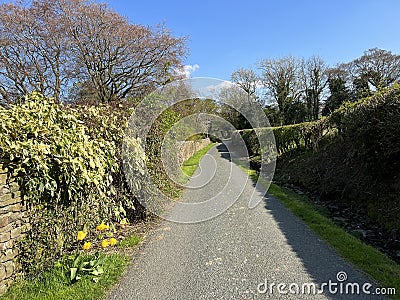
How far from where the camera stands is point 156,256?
3996 mm

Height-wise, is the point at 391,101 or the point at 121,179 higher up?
the point at 391,101

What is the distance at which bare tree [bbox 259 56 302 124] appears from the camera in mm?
34750

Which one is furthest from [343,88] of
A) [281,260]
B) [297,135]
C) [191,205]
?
[281,260]

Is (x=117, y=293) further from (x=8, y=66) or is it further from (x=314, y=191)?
(x=8, y=66)

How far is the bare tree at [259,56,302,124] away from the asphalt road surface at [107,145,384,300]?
30.7 metres

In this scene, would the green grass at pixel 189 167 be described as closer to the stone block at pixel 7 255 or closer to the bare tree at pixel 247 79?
the stone block at pixel 7 255

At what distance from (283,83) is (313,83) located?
3.54 m

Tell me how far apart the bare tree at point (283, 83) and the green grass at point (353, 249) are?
29.4 metres

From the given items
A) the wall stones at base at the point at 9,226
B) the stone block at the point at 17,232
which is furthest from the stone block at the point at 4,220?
the stone block at the point at 17,232

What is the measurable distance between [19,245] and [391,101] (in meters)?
6.45

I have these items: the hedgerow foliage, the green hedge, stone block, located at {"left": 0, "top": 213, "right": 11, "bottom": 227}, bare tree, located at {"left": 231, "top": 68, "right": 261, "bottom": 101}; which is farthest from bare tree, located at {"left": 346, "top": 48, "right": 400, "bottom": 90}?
→ stone block, located at {"left": 0, "top": 213, "right": 11, "bottom": 227}

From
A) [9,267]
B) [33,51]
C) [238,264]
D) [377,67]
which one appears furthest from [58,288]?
[377,67]

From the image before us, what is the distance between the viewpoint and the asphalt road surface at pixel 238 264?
3.04 metres

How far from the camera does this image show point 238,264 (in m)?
3.67
